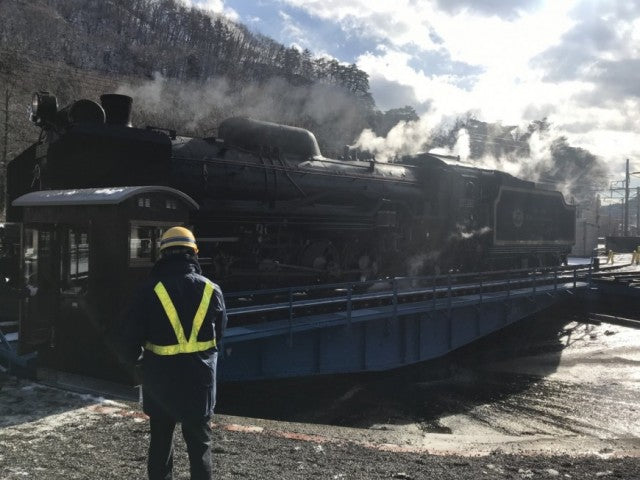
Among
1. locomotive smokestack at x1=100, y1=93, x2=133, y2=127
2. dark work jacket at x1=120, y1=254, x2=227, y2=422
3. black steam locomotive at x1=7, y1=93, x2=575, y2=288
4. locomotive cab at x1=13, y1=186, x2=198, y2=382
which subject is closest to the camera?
dark work jacket at x1=120, y1=254, x2=227, y2=422

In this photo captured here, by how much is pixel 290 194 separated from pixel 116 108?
3.63m

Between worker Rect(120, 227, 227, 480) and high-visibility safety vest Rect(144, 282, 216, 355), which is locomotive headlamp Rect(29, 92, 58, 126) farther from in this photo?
high-visibility safety vest Rect(144, 282, 216, 355)

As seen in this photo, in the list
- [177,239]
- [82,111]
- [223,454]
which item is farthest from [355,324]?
[177,239]

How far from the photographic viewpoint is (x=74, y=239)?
20.8 ft

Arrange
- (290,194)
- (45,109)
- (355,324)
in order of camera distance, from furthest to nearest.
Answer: (290,194), (355,324), (45,109)

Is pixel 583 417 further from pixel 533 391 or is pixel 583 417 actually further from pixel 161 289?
pixel 161 289

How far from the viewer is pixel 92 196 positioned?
19.7ft

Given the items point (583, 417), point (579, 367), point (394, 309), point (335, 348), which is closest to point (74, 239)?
point (335, 348)

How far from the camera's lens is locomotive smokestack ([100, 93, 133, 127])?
8484 mm

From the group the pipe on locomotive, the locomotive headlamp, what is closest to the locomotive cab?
the pipe on locomotive

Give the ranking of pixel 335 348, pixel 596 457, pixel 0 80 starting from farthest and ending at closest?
pixel 0 80, pixel 335 348, pixel 596 457

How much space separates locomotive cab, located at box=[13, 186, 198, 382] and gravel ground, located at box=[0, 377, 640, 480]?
0.60 meters

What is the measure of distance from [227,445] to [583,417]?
8486 millimetres

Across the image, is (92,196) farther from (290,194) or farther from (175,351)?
(290,194)
